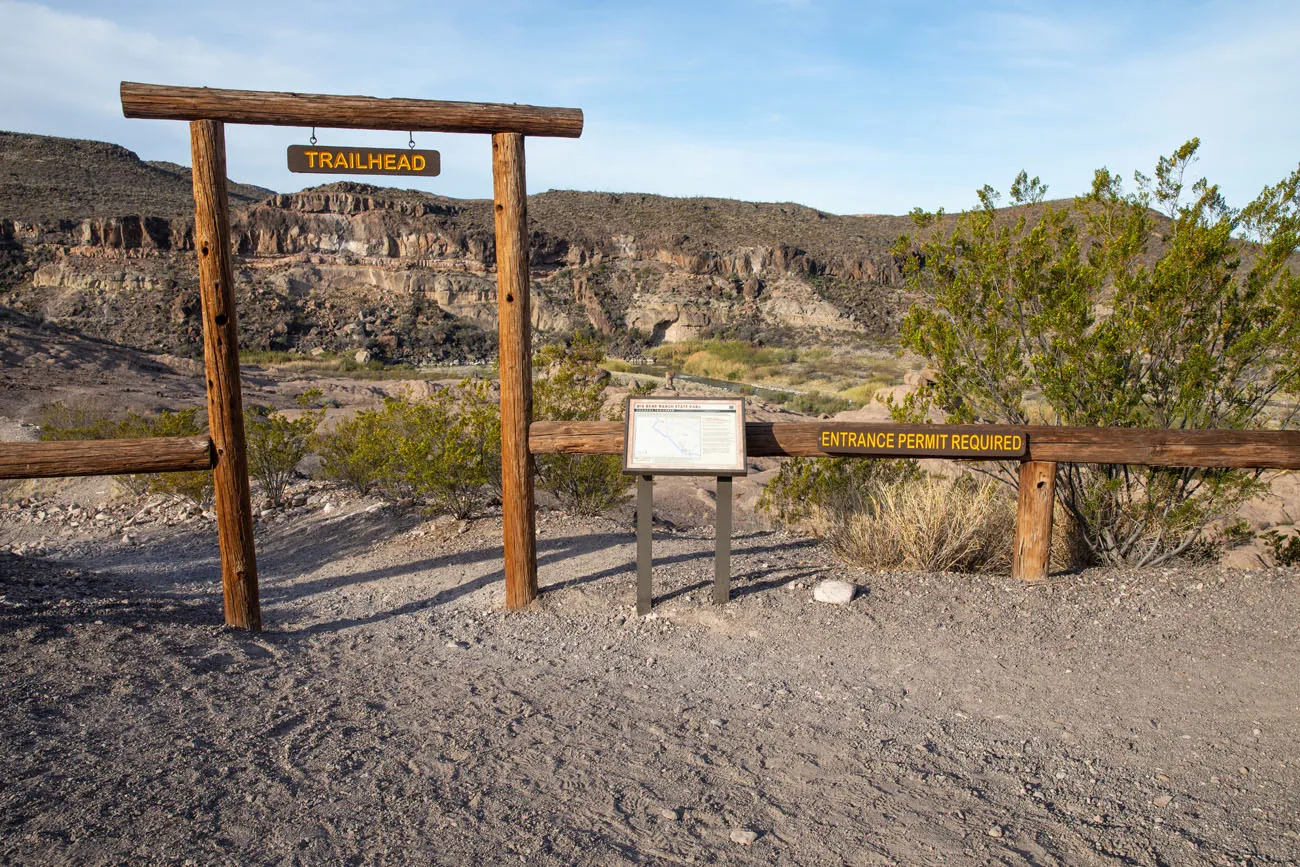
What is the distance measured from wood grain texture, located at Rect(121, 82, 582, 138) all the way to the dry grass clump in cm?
A: 342


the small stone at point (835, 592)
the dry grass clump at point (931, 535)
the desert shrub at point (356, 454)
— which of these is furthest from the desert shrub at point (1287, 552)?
the desert shrub at point (356, 454)

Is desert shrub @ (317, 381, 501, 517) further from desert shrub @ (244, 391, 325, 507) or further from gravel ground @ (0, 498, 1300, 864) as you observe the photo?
gravel ground @ (0, 498, 1300, 864)

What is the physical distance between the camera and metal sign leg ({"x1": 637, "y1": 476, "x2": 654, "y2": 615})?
5668mm

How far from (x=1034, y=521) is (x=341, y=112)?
5111 millimetres

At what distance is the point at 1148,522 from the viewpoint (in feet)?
21.7

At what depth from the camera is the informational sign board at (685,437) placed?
5.66 metres

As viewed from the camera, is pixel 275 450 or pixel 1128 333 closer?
pixel 1128 333

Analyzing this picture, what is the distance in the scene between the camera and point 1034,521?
20.3ft

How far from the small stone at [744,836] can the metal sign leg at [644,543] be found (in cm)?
266

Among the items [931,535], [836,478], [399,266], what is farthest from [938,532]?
[399,266]

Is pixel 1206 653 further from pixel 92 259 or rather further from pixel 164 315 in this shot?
pixel 92 259

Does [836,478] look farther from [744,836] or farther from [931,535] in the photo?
[744,836]

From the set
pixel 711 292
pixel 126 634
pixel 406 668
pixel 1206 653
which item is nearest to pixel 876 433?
pixel 1206 653

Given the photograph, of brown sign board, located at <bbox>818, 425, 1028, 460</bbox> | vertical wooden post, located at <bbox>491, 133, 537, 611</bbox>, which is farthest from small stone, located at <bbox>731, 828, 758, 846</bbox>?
brown sign board, located at <bbox>818, 425, 1028, 460</bbox>
